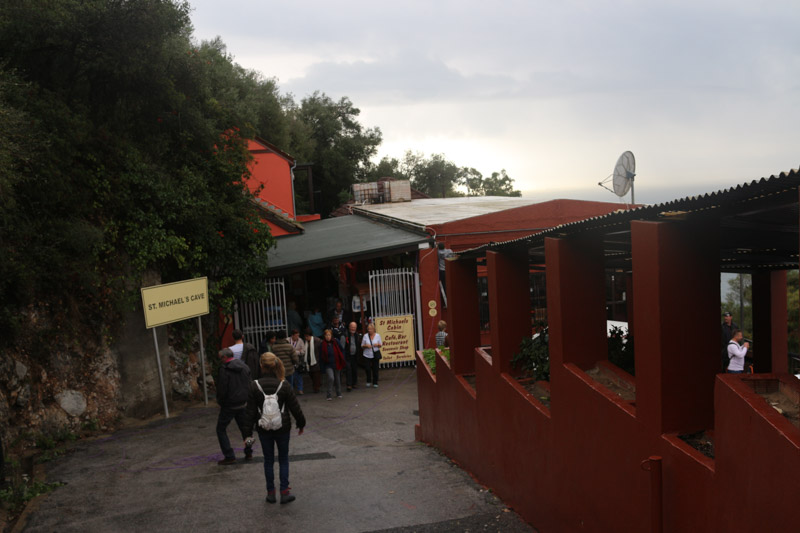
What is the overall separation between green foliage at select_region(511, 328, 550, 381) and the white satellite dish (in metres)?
8.24

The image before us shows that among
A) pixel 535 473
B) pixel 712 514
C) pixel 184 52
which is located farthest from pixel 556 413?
pixel 184 52

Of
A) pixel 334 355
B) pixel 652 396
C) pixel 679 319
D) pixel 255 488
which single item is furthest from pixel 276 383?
pixel 334 355

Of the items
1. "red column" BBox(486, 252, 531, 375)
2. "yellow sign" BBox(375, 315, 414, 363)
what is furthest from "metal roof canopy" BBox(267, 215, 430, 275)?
"red column" BBox(486, 252, 531, 375)

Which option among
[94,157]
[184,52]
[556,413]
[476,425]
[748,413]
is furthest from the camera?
[184,52]

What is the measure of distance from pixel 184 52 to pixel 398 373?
→ 9.35m

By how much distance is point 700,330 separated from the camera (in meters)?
4.86

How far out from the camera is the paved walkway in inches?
290

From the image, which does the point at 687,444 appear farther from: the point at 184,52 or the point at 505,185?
the point at 505,185

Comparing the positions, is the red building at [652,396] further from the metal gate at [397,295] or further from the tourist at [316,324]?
the tourist at [316,324]

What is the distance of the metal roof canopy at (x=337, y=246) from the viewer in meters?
18.1

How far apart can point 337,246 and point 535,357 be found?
12661 mm

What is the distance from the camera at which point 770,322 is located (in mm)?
11289

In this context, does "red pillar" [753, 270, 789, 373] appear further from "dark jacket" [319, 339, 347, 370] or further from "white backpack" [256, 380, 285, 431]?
"dark jacket" [319, 339, 347, 370]

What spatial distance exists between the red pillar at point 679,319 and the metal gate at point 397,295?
1408 cm
